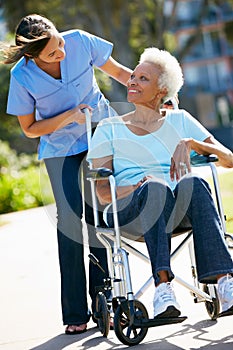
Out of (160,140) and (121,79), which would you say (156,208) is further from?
(121,79)

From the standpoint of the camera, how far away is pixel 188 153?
479cm

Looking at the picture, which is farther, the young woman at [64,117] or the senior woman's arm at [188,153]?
the young woman at [64,117]

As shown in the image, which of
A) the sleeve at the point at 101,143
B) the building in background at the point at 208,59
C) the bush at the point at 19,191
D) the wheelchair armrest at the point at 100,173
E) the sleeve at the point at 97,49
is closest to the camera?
the wheelchair armrest at the point at 100,173

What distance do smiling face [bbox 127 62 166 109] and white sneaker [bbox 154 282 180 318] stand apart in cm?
99

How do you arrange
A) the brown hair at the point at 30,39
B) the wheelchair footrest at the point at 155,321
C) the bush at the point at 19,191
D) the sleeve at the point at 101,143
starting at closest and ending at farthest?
the wheelchair footrest at the point at 155,321 < the sleeve at the point at 101,143 < the brown hair at the point at 30,39 < the bush at the point at 19,191

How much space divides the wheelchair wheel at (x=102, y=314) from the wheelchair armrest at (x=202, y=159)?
814mm

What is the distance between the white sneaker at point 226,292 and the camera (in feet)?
14.7

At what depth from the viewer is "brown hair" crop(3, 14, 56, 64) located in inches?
200

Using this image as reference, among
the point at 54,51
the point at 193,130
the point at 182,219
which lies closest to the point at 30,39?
the point at 54,51

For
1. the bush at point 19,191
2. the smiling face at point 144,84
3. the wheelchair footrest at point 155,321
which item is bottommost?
the wheelchair footrest at point 155,321

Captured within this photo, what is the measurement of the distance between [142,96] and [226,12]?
6175 cm

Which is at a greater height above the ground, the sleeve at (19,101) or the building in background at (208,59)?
the building in background at (208,59)

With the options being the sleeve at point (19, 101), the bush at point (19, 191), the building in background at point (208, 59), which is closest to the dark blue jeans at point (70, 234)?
the sleeve at point (19, 101)

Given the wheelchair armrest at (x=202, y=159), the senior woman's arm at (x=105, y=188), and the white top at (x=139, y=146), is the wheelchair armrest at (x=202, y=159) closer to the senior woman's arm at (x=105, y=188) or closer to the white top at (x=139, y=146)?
the white top at (x=139, y=146)
